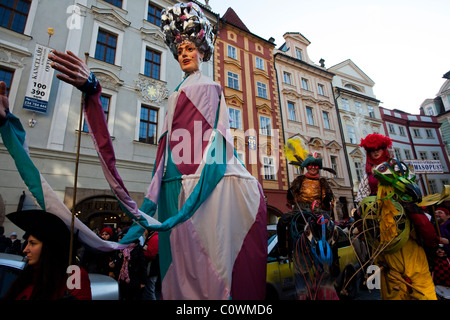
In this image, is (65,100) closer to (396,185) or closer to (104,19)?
(104,19)

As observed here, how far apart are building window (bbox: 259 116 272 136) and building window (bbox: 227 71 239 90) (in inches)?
109

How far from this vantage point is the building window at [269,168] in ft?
50.0

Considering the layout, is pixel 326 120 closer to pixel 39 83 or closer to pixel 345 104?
pixel 345 104

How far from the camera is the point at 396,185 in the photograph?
2.44 m

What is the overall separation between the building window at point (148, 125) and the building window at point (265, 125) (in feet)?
24.5

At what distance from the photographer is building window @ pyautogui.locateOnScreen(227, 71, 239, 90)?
15.6 meters

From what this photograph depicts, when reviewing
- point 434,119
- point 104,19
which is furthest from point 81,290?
point 434,119

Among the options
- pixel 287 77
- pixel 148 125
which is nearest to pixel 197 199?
pixel 148 125

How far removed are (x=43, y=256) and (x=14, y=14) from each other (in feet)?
39.8

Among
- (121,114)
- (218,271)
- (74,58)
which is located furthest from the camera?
(121,114)

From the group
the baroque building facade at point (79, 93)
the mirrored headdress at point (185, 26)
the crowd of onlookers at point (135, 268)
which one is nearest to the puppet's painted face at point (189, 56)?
the mirrored headdress at point (185, 26)

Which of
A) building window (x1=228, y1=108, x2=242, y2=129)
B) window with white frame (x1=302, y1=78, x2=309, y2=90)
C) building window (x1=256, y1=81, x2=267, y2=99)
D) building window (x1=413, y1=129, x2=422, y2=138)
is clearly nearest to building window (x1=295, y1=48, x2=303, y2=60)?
window with white frame (x1=302, y1=78, x2=309, y2=90)

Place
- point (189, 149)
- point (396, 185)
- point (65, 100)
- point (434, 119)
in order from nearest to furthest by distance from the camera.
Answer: point (189, 149)
point (396, 185)
point (65, 100)
point (434, 119)
